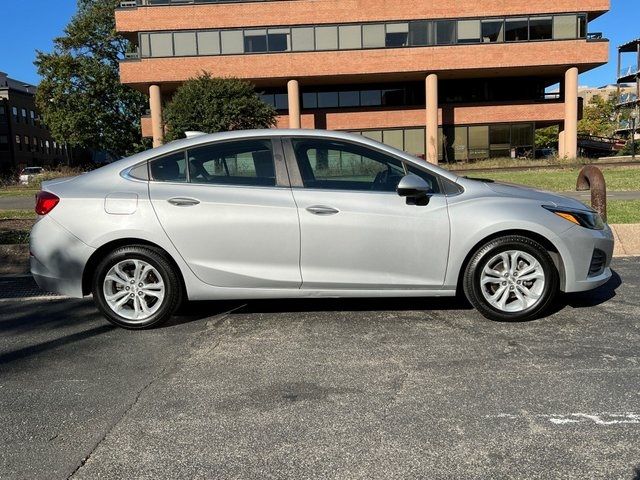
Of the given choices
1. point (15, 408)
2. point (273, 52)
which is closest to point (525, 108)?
point (273, 52)

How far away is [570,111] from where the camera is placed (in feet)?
115

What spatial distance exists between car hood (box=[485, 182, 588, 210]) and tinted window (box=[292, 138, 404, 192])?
86 centimetres

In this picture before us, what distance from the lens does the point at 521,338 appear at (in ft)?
14.1

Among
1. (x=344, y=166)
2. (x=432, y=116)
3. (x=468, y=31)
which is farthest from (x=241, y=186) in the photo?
(x=468, y=31)

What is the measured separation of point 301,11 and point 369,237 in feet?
103

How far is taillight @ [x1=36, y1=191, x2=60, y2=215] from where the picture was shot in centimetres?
467

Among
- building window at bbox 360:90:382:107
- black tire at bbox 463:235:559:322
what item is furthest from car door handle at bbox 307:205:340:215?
building window at bbox 360:90:382:107

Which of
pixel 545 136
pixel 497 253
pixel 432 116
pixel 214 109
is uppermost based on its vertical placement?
pixel 545 136

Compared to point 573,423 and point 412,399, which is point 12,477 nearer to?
point 412,399

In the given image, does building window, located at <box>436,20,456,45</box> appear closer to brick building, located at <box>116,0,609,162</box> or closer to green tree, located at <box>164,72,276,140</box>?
brick building, located at <box>116,0,609,162</box>

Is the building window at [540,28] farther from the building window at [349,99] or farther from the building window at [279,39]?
the building window at [279,39]

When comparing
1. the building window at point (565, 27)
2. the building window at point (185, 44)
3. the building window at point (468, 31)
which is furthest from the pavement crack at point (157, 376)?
the building window at point (565, 27)

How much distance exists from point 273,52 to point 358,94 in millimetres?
6638

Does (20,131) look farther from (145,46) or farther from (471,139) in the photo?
(471,139)
